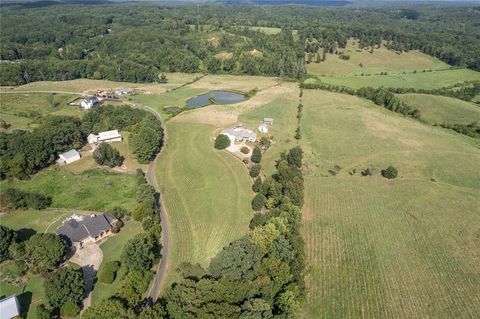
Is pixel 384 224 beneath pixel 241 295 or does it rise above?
beneath

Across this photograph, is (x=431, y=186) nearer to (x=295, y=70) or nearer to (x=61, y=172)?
(x=61, y=172)

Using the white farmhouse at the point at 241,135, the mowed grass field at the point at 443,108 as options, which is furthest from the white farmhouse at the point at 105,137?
the mowed grass field at the point at 443,108

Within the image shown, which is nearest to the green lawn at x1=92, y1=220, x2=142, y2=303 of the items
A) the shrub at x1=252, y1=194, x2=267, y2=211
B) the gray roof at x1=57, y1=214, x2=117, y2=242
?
the gray roof at x1=57, y1=214, x2=117, y2=242

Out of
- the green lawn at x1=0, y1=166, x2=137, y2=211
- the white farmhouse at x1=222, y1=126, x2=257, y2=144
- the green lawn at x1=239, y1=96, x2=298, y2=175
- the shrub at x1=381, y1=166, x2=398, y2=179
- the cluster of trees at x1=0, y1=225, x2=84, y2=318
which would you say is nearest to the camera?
the cluster of trees at x1=0, y1=225, x2=84, y2=318

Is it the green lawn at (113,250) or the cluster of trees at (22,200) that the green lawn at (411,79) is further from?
the cluster of trees at (22,200)

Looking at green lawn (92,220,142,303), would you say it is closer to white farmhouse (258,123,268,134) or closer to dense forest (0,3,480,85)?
white farmhouse (258,123,268,134)

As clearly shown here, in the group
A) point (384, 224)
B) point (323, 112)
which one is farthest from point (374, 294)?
point (323, 112)

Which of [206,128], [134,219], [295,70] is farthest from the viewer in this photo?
[295,70]

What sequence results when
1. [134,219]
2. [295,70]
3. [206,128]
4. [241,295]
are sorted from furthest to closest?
1. [295,70]
2. [206,128]
3. [134,219]
4. [241,295]
